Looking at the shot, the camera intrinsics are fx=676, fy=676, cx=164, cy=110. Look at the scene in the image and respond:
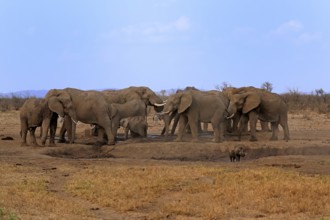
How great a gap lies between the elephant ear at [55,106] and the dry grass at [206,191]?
6130 mm

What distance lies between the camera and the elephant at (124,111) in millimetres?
22453

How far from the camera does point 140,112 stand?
23.4 m

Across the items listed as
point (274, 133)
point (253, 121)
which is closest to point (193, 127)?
point (253, 121)

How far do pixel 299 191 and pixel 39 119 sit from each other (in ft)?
34.8

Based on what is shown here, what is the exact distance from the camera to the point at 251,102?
22.2 metres

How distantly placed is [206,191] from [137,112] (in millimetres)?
11397

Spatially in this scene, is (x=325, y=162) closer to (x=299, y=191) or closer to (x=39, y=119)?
(x=299, y=191)

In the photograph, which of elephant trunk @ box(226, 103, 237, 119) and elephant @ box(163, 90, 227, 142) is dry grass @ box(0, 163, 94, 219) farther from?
elephant trunk @ box(226, 103, 237, 119)

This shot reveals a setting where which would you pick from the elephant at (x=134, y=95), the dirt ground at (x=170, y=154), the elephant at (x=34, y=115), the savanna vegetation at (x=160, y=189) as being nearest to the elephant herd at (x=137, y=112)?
the elephant at (x=34, y=115)

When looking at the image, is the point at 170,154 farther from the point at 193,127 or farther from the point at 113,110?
the point at 113,110

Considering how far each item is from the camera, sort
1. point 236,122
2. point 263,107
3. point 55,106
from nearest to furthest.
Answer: point 55,106
point 263,107
point 236,122

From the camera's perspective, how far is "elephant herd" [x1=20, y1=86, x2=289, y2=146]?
20328 millimetres

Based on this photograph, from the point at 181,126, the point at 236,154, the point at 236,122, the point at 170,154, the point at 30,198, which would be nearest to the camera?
the point at 30,198

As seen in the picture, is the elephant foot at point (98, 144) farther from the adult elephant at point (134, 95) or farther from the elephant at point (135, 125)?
the adult elephant at point (134, 95)
